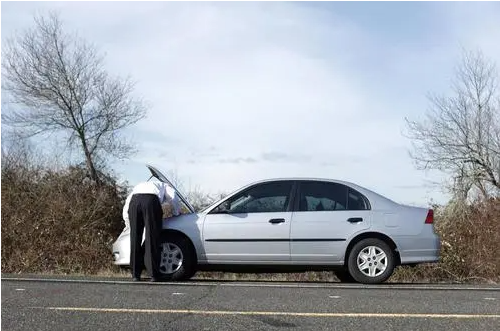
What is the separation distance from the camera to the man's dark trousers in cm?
890

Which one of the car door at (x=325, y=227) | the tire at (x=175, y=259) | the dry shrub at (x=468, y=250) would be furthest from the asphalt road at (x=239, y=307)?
the dry shrub at (x=468, y=250)

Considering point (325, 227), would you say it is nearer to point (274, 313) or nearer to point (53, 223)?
point (274, 313)

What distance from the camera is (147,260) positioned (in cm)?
890

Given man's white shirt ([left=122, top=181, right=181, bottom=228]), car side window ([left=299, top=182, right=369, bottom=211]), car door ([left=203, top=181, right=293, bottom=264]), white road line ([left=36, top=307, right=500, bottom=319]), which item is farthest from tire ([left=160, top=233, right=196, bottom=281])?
white road line ([left=36, top=307, right=500, bottom=319])

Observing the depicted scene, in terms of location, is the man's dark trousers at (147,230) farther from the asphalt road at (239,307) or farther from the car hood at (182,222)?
the asphalt road at (239,307)

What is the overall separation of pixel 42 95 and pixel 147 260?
829 inches

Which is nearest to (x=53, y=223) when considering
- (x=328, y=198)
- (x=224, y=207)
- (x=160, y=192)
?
(x=160, y=192)

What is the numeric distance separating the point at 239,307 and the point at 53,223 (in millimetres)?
9813

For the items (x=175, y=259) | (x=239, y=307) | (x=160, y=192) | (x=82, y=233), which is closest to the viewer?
(x=239, y=307)

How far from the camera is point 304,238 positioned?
9.12 m

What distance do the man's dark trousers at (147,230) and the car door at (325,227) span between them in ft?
6.21

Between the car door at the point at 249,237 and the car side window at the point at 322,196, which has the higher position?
the car side window at the point at 322,196

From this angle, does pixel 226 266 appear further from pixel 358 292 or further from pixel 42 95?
pixel 42 95

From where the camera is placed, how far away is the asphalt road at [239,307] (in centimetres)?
548
